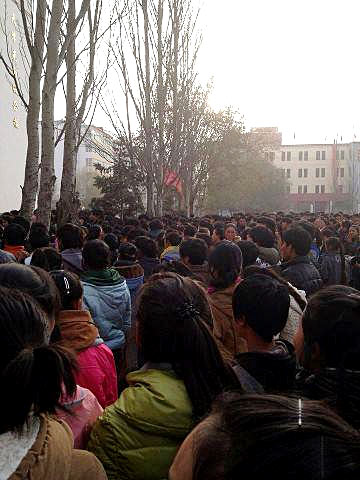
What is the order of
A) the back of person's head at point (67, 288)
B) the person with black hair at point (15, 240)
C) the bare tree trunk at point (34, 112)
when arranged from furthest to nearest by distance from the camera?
the bare tree trunk at point (34, 112) → the person with black hair at point (15, 240) → the back of person's head at point (67, 288)

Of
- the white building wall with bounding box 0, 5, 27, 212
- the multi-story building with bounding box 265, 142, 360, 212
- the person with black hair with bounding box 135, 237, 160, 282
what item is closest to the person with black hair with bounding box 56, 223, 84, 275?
the person with black hair with bounding box 135, 237, 160, 282

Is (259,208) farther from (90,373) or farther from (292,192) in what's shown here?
(90,373)

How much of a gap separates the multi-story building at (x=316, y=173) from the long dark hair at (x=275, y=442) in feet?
235

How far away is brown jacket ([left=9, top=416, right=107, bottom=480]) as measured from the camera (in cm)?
140

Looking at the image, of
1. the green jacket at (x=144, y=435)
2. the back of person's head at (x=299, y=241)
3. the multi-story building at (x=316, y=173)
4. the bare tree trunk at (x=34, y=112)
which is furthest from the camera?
the multi-story building at (x=316, y=173)

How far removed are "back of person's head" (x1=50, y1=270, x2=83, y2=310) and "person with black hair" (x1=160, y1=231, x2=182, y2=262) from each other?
392cm

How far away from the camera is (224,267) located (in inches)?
153

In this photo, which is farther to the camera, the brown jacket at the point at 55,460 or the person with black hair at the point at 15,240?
the person with black hair at the point at 15,240

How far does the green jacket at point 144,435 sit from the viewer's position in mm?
1940

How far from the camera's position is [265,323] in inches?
107

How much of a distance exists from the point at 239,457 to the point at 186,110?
21888mm

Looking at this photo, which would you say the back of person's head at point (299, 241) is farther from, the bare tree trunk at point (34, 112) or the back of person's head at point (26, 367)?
the bare tree trunk at point (34, 112)

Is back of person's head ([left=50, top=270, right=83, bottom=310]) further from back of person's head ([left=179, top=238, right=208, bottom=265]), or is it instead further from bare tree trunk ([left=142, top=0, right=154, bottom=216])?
bare tree trunk ([left=142, top=0, right=154, bottom=216])

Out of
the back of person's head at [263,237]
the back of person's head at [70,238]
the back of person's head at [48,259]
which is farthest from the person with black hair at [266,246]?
the back of person's head at [48,259]
